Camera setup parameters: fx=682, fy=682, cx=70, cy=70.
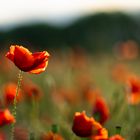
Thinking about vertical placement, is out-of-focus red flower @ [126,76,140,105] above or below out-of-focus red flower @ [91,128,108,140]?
above

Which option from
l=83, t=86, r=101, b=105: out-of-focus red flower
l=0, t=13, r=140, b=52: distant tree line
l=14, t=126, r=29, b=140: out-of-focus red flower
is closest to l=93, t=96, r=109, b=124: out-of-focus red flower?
l=14, t=126, r=29, b=140: out-of-focus red flower

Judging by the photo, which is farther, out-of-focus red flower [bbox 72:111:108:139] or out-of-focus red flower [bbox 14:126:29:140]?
out-of-focus red flower [bbox 14:126:29:140]

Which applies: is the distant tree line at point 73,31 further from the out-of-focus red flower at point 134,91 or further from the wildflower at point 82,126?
the wildflower at point 82,126

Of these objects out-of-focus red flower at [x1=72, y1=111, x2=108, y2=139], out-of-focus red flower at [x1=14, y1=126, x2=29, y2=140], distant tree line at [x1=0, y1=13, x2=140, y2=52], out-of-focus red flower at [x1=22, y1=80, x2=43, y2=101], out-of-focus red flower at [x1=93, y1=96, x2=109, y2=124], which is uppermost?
distant tree line at [x1=0, y1=13, x2=140, y2=52]

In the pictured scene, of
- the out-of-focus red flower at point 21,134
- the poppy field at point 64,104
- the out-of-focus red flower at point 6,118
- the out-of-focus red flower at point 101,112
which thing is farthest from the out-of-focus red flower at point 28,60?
the out-of-focus red flower at point 21,134

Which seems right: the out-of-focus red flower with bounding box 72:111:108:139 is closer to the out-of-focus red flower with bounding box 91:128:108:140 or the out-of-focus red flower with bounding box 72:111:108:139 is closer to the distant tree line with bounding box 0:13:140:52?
the out-of-focus red flower with bounding box 91:128:108:140

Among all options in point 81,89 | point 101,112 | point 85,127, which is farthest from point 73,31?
point 85,127

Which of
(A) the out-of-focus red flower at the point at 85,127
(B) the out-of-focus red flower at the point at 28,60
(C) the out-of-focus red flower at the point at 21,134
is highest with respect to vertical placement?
(B) the out-of-focus red flower at the point at 28,60

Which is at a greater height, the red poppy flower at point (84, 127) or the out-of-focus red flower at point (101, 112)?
the out-of-focus red flower at point (101, 112)

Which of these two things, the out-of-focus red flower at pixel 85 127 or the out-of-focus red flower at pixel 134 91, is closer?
the out-of-focus red flower at pixel 85 127
